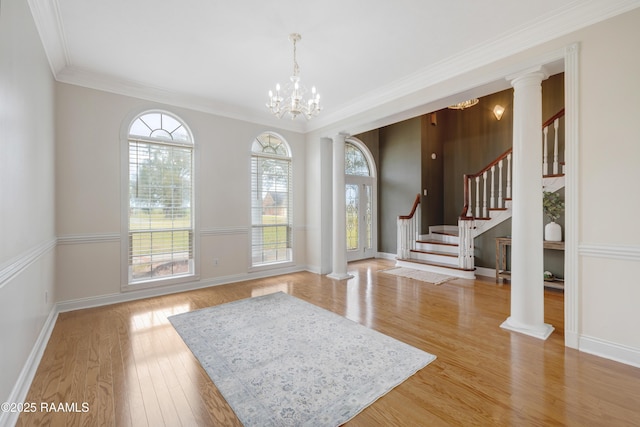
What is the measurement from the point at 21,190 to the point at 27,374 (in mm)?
1376

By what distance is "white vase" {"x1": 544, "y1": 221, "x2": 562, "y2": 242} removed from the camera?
4219 millimetres

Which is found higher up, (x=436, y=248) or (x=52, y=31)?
(x=52, y=31)

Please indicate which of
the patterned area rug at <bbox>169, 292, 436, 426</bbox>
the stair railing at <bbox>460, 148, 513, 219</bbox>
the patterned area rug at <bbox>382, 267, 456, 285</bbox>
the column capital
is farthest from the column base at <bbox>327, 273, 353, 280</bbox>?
the column capital

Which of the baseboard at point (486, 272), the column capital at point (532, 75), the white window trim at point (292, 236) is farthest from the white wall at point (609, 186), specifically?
the white window trim at point (292, 236)

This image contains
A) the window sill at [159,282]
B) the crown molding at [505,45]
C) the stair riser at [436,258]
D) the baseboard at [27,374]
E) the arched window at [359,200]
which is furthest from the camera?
the arched window at [359,200]

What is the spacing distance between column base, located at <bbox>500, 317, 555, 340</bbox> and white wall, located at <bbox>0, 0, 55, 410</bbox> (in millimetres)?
4062

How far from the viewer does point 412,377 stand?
83.8 inches

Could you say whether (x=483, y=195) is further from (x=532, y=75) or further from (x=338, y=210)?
(x=532, y=75)

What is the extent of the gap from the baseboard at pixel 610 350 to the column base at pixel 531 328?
0.31 m

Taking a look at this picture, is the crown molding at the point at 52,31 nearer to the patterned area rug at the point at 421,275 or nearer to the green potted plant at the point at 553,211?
the patterned area rug at the point at 421,275

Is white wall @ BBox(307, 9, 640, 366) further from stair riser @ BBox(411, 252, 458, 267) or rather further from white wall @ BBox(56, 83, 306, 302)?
white wall @ BBox(56, 83, 306, 302)

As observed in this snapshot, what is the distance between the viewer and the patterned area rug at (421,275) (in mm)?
4960

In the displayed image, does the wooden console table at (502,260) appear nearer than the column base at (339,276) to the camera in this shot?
Yes

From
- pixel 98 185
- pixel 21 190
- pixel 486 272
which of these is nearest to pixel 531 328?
pixel 486 272
